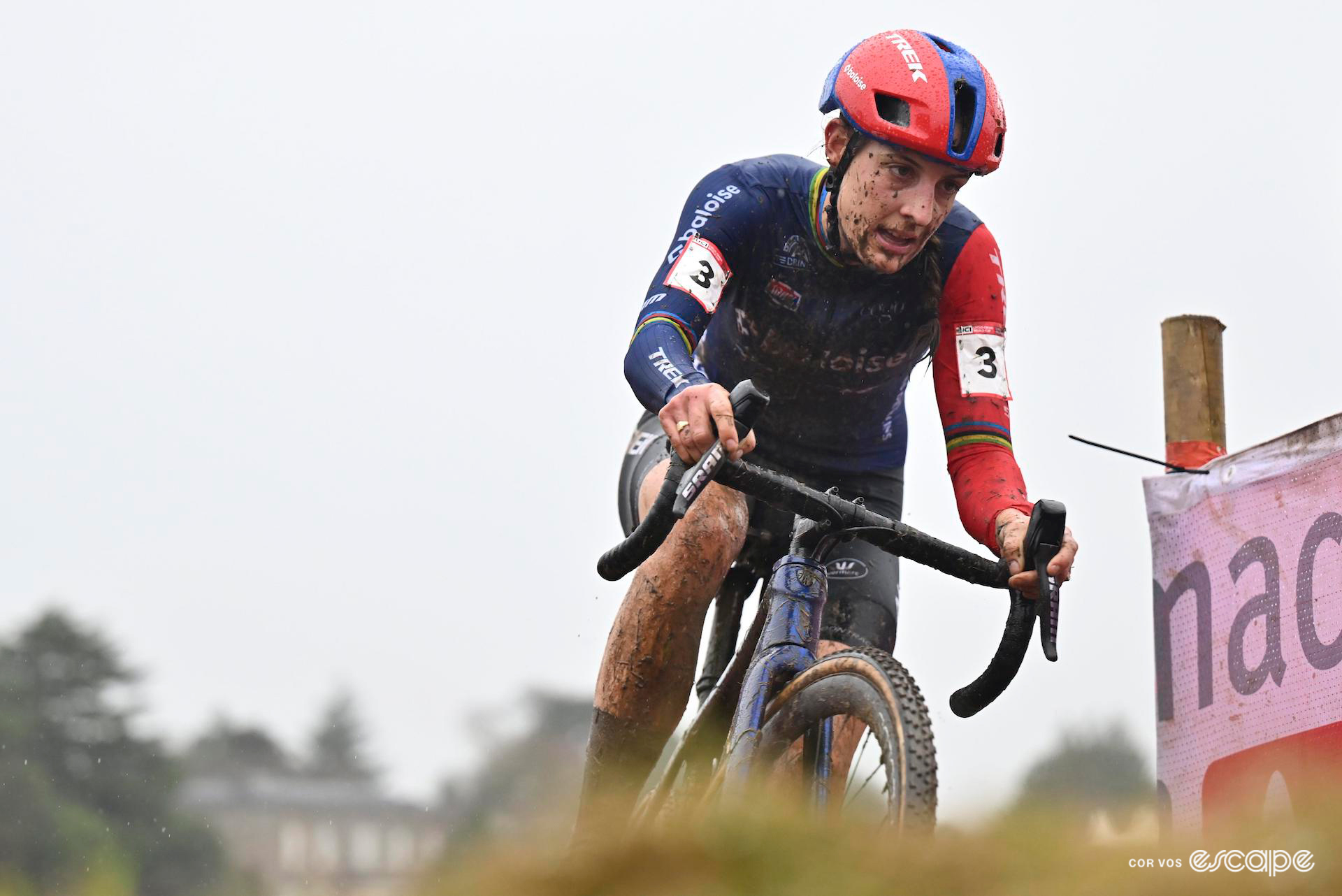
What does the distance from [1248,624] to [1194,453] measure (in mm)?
861

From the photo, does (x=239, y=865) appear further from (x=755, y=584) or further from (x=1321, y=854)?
(x=1321, y=854)

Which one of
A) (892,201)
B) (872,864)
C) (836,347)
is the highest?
(892,201)

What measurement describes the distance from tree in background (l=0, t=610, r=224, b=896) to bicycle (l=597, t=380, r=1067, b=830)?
15.1 metres

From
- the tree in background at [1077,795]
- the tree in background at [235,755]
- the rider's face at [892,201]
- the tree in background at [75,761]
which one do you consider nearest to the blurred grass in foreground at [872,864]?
the tree in background at [1077,795]

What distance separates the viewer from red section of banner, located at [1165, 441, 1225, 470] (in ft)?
21.7

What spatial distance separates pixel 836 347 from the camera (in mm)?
5117

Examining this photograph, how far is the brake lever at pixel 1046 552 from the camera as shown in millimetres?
4031

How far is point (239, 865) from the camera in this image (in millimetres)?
4266

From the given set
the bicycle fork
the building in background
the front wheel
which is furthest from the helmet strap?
the building in background

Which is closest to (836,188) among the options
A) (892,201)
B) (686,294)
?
(892,201)

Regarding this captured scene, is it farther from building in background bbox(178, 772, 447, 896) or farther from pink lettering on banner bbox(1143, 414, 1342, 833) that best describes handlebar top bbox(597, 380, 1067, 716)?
pink lettering on banner bbox(1143, 414, 1342, 833)

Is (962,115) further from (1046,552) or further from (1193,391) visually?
(1193,391)

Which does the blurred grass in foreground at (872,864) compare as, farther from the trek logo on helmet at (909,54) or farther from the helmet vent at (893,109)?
the trek logo on helmet at (909,54)

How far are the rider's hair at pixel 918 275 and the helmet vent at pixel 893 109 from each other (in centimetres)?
12
